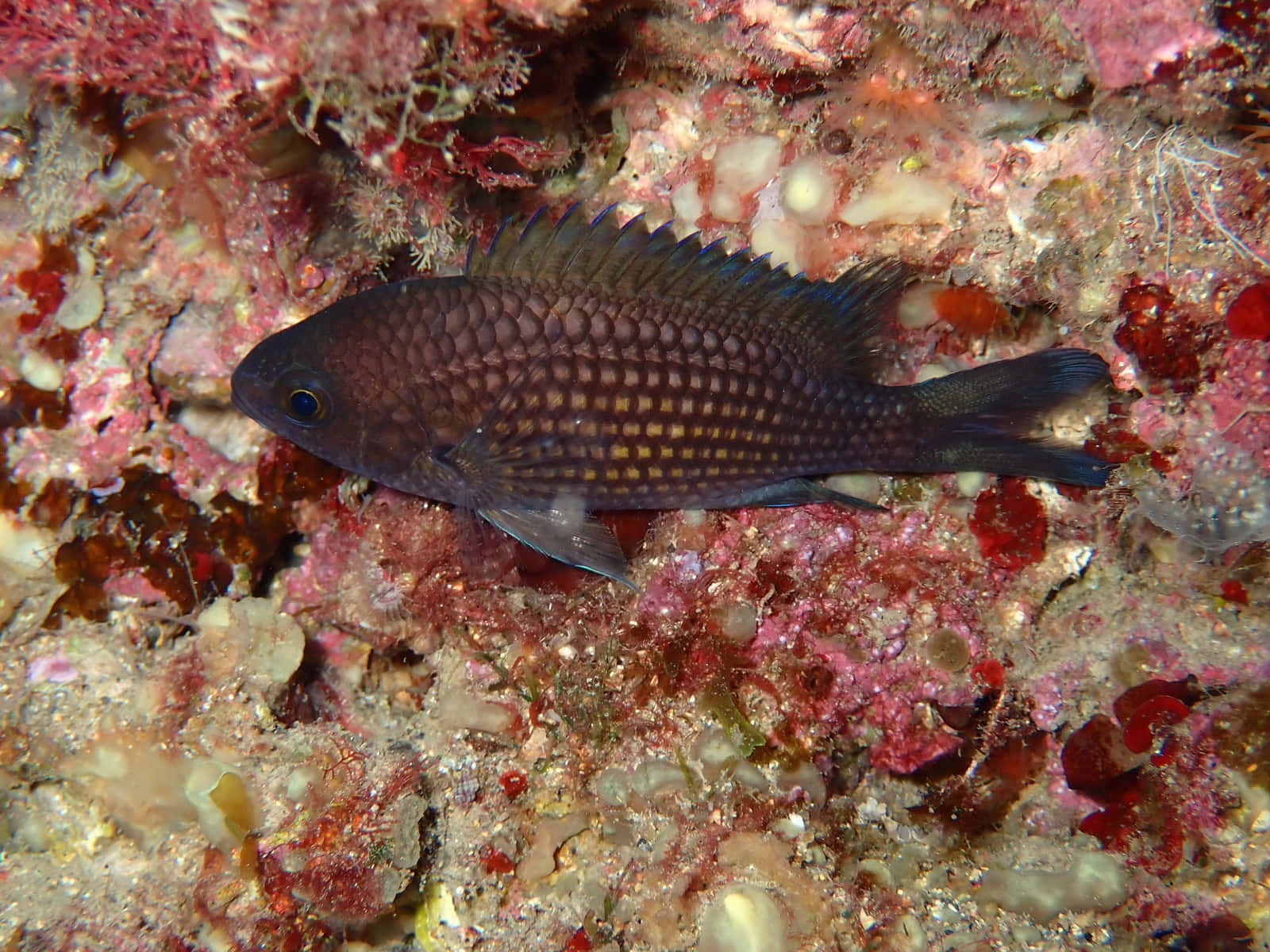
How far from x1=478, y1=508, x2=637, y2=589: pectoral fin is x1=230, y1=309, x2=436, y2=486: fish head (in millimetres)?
550

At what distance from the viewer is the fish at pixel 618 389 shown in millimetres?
3516

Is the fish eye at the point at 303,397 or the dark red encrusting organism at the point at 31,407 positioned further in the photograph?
the dark red encrusting organism at the point at 31,407

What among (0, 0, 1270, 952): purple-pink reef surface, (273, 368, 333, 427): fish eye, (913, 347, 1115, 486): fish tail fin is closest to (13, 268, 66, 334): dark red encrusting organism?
(0, 0, 1270, 952): purple-pink reef surface

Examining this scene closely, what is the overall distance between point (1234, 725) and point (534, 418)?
3522 mm

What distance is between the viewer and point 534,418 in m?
3.58

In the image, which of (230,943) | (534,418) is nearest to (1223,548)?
(534,418)

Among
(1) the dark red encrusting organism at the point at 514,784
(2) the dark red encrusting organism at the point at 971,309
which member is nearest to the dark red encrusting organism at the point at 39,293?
(1) the dark red encrusting organism at the point at 514,784

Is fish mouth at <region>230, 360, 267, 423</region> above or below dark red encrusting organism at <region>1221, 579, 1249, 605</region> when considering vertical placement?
below

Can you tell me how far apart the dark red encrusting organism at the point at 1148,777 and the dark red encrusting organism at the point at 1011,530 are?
31.0 inches

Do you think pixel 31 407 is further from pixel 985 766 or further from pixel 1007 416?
pixel 985 766

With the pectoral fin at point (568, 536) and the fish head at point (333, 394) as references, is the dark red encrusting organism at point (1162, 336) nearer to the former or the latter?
the pectoral fin at point (568, 536)

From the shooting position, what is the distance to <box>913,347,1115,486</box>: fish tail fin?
3.56 metres

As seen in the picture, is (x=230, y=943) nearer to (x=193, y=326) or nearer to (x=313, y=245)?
(x=193, y=326)

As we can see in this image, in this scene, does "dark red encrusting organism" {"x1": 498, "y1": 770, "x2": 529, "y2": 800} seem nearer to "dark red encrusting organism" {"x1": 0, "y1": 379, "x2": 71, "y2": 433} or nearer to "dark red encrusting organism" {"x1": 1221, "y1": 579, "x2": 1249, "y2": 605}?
"dark red encrusting organism" {"x1": 0, "y1": 379, "x2": 71, "y2": 433}
